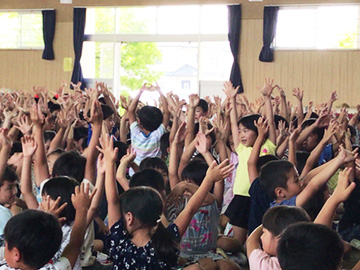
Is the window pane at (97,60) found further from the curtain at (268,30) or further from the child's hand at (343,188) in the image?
the child's hand at (343,188)

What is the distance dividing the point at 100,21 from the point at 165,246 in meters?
11.4

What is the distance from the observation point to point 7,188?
2.99 m

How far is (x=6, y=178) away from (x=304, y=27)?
386 inches

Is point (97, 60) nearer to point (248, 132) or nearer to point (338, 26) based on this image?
point (338, 26)

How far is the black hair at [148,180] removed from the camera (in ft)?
9.80

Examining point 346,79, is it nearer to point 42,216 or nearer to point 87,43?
point 87,43

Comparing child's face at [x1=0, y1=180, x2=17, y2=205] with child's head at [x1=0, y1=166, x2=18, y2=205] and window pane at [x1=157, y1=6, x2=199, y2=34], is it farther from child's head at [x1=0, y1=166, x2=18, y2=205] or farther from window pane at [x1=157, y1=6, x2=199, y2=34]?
window pane at [x1=157, y1=6, x2=199, y2=34]

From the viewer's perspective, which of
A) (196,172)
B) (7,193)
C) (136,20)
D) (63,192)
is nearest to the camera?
(63,192)

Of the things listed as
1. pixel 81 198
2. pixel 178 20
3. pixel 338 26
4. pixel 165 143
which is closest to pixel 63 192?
pixel 81 198

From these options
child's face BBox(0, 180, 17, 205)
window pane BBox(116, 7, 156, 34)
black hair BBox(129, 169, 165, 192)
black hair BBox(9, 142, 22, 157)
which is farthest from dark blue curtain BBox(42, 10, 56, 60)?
black hair BBox(129, 169, 165, 192)

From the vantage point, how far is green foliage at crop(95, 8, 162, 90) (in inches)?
506

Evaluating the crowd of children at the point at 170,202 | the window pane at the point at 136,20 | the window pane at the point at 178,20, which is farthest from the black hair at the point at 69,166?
the window pane at the point at 136,20

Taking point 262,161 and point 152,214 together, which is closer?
point 152,214

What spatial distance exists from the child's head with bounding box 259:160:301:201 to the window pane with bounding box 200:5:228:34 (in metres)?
9.63
